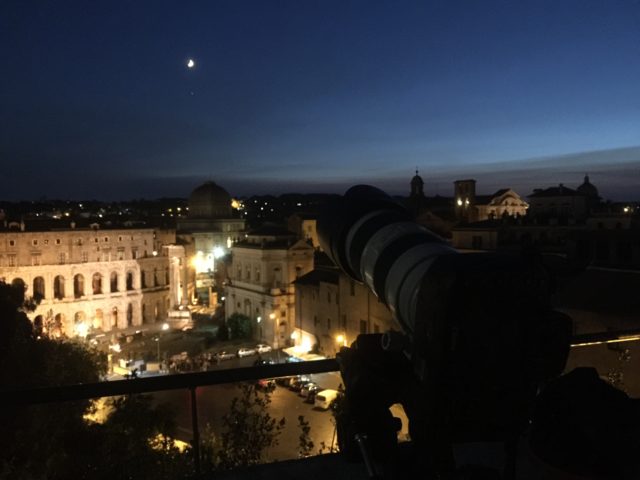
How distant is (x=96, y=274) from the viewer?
131 ft

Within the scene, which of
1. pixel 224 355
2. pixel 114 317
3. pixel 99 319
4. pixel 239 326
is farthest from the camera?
pixel 114 317

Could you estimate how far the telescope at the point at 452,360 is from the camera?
4.24 ft

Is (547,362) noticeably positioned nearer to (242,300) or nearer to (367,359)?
(367,359)

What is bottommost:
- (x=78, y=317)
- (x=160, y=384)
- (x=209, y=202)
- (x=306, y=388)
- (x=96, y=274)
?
(x=78, y=317)

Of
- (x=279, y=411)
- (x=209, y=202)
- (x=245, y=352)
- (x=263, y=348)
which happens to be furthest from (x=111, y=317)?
(x=279, y=411)

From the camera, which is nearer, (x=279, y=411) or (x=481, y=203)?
(x=279, y=411)

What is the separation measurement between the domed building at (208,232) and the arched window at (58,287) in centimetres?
1065

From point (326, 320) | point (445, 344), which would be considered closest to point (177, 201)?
point (326, 320)

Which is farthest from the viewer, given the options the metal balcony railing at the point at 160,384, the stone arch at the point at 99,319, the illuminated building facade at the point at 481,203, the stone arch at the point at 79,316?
the illuminated building facade at the point at 481,203

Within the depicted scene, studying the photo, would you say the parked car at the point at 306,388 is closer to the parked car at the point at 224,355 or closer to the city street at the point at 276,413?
the city street at the point at 276,413

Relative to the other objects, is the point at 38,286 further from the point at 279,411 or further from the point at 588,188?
the point at 588,188

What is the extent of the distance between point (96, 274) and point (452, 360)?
41.9 m

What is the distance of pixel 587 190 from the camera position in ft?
141

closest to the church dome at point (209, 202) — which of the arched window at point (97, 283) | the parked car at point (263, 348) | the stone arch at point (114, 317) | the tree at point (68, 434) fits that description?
the arched window at point (97, 283)
